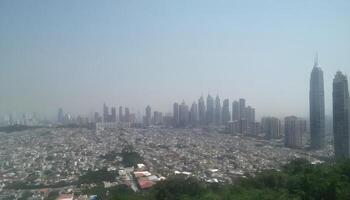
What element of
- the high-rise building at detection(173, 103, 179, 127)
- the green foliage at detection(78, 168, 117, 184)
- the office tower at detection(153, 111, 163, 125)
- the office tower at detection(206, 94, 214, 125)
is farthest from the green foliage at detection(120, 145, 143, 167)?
the office tower at detection(153, 111, 163, 125)

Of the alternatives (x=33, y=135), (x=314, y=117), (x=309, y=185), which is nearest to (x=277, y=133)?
(x=314, y=117)

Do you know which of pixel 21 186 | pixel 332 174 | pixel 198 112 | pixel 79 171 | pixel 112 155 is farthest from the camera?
pixel 198 112

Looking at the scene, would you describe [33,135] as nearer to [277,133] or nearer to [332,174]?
[277,133]

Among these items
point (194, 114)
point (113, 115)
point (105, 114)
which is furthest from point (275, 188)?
point (105, 114)

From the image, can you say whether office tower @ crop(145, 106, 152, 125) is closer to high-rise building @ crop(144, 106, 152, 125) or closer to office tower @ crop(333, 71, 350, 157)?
high-rise building @ crop(144, 106, 152, 125)

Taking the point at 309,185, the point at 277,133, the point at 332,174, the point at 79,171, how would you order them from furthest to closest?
the point at 277,133, the point at 79,171, the point at 332,174, the point at 309,185

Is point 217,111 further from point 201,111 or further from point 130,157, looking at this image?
point 130,157

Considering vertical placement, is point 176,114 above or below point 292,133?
above
